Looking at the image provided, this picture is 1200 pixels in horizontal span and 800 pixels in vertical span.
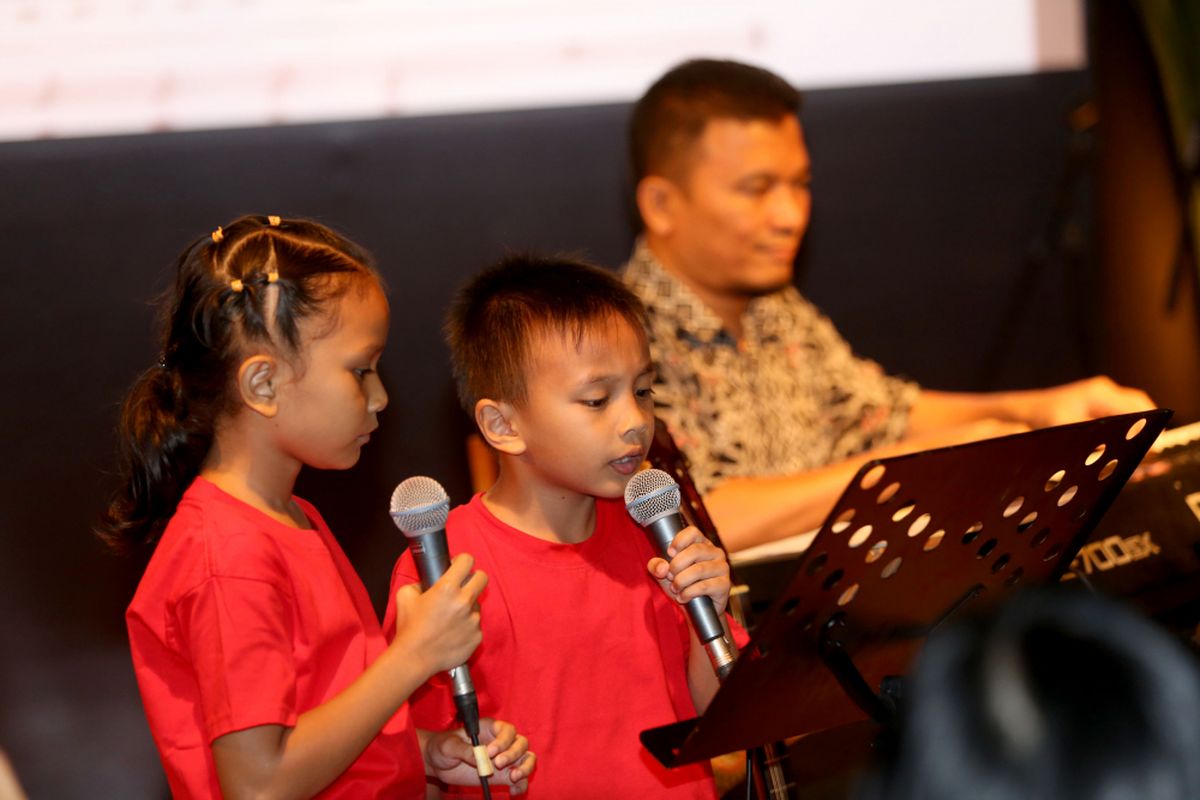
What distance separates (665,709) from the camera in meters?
1.69

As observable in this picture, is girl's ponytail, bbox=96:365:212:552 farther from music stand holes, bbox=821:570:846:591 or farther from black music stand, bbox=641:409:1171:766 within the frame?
music stand holes, bbox=821:570:846:591

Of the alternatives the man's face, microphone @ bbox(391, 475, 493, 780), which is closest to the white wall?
the man's face

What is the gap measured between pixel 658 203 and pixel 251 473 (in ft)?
4.12

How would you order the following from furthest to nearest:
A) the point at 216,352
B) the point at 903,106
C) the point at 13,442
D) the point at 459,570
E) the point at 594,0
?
the point at 903,106 < the point at 594,0 < the point at 13,442 < the point at 216,352 < the point at 459,570

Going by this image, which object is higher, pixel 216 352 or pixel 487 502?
pixel 216 352

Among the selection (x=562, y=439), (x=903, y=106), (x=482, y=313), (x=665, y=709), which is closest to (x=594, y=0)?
(x=903, y=106)

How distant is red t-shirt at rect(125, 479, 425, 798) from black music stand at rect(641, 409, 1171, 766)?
1.27 feet

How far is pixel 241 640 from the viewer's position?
55.6 inches

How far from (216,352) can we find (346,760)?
498 millimetres

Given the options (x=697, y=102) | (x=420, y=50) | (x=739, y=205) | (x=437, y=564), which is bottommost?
(x=437, y=564)

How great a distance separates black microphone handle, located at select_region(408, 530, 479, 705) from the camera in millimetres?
1412

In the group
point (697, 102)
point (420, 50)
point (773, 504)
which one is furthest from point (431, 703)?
point (420, 50)

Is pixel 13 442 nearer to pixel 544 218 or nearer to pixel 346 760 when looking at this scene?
pixel 544 218

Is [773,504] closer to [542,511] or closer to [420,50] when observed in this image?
[542,511]
